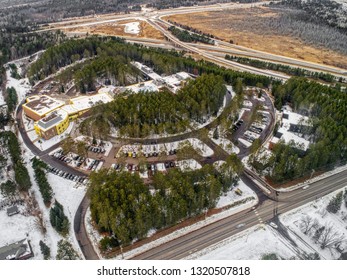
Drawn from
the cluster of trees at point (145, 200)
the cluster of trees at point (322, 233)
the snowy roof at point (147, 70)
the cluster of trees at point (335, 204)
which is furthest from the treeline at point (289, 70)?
the cluster of trees at point (145, 200)

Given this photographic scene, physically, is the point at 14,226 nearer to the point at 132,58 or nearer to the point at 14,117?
the point at 14,117

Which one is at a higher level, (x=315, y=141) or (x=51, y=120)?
(x=51, y=120)

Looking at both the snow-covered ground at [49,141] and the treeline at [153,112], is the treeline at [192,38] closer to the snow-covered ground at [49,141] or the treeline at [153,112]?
the treeline at [153,112]

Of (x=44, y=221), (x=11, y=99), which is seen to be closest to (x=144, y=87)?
(x=11, y=99)

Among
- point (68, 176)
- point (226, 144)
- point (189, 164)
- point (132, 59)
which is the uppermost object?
point (132, 59)

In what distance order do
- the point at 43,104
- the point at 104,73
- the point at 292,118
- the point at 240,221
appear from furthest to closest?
the point at 104,73, the point at 43,104, the point at 292,118, the point at 240,221

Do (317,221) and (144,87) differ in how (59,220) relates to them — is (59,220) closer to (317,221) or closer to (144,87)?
(317,221)

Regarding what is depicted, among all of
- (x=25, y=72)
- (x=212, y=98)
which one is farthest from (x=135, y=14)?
(x=212, y=98)

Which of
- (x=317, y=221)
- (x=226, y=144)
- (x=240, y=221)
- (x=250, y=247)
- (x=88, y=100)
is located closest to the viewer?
(x=250, y=247)
